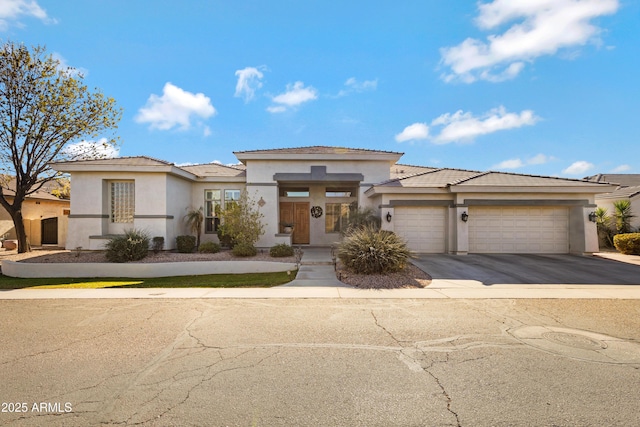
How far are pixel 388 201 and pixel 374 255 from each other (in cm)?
532

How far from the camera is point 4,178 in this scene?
677 inches

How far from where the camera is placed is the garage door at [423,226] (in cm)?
1496

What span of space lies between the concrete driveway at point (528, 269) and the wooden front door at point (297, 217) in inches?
270

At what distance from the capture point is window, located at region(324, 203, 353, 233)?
18125mm

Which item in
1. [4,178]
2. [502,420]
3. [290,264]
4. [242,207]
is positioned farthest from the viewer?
[4,178]

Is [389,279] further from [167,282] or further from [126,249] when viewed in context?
[126,249]

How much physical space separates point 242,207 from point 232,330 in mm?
9481

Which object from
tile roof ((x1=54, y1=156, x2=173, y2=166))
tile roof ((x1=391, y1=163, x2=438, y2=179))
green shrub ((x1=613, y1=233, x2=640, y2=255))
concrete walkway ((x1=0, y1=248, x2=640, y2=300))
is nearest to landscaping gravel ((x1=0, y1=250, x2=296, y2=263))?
concrete walkway ((x1=0, y1=248, x2=640, y2=300))

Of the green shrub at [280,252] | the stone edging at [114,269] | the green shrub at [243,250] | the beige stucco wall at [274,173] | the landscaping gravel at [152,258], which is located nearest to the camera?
the stone edging at [114,269]

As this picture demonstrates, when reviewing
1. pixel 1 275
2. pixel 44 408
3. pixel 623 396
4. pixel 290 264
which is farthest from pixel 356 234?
pixel 1 275

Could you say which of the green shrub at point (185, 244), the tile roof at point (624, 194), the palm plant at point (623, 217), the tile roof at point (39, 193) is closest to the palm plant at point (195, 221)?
the green shrub at point (185, 244)

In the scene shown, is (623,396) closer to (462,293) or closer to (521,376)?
(521,376)

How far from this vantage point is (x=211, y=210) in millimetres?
17297

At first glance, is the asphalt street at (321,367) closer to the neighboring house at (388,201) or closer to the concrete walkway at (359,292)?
the concrete walkway at (359,292)
